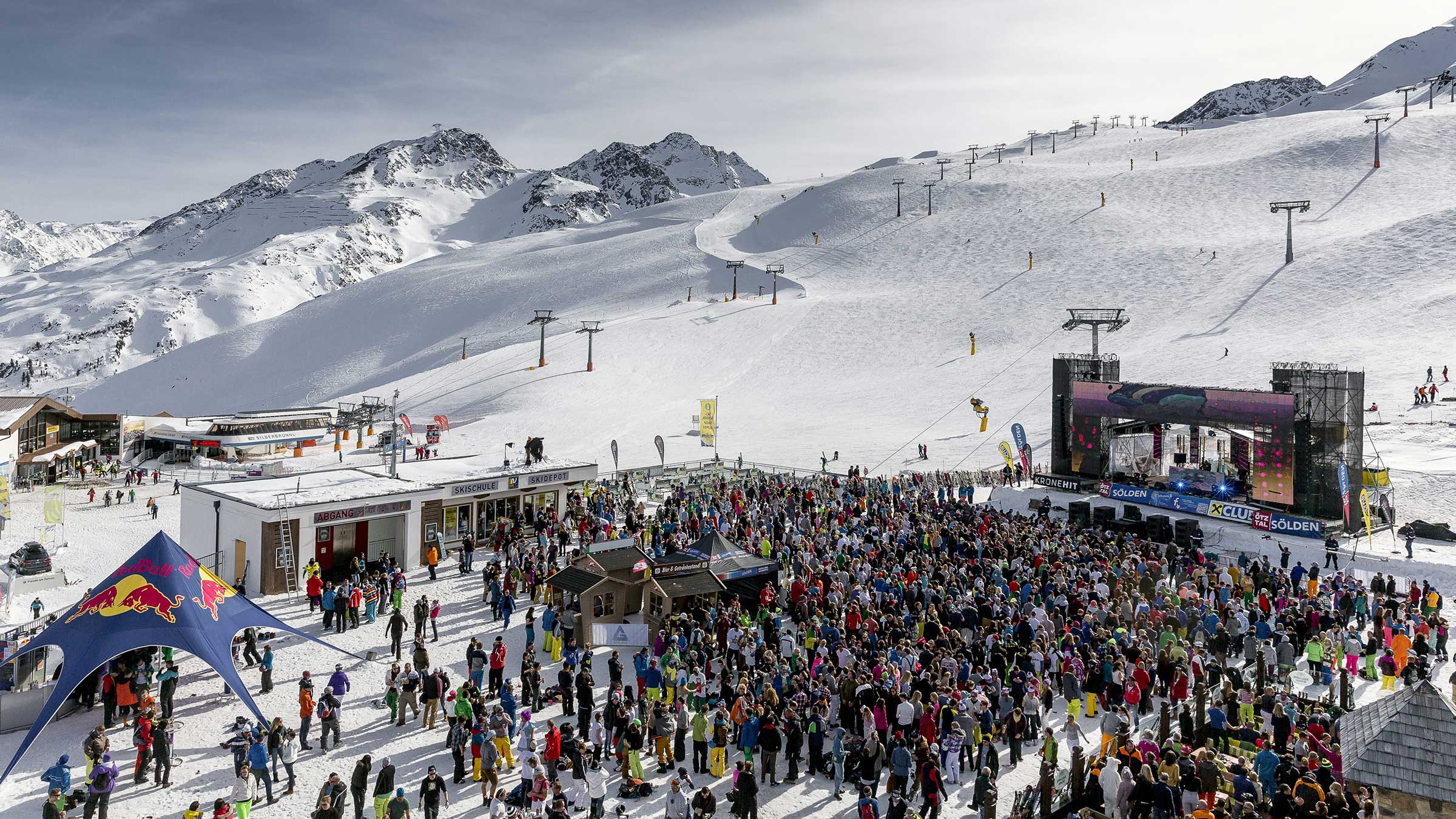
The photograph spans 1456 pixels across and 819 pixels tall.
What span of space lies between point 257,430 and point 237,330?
182ft

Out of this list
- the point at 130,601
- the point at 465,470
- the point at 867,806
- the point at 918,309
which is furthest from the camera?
the point at 918,309

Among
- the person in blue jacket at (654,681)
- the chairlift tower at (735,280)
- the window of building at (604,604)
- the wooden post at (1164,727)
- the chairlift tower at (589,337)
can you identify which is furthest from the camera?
the chairlift tower at (735,280)

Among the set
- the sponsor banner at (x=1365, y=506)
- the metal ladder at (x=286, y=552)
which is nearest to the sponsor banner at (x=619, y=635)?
the metal ladder at (x=286, y=552)

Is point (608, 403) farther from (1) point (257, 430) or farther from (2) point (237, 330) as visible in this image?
(2) point (237, 330)

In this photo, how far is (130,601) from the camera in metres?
14.8

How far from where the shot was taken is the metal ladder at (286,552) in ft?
74.3

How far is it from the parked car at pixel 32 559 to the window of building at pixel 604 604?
17.8 meters

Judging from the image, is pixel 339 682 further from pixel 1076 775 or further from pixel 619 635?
pixel 1076 775

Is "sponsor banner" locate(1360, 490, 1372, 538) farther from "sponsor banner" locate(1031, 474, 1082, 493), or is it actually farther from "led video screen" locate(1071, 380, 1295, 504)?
"sponsor banner" locate(1031, 474, 1082, 493)

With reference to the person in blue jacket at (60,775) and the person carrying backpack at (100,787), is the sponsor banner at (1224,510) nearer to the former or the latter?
the person carrying backpack at (100,787)

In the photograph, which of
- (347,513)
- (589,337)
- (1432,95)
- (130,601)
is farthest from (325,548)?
(1432,95)

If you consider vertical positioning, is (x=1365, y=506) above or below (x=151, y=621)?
above

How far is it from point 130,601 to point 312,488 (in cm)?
1118

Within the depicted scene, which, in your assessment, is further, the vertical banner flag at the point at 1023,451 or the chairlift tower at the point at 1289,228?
the chairlift tower at the point at 1289,228
